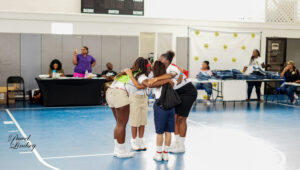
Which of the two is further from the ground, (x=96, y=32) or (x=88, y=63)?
(x=96, y=32)

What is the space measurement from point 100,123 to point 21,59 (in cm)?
477

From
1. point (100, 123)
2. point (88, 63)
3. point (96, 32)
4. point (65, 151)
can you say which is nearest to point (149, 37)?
point (96, 32)

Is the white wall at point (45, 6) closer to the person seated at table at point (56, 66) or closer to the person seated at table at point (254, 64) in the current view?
the person seated at table at point (56, 66)

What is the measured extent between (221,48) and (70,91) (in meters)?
4.87

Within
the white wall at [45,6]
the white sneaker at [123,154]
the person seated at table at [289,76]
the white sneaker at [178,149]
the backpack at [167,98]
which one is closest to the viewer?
the backpack at [167,98]

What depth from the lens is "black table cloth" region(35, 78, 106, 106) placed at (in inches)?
396

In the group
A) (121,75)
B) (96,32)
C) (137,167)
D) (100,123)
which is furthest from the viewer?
(96,32)

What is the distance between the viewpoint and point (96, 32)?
1222 cm

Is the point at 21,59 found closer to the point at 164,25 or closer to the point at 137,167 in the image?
the point at 164,25

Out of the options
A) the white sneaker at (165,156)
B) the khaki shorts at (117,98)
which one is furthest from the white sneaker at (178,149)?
the khaki shorts at (117,98)

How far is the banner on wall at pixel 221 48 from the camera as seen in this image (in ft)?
38.4

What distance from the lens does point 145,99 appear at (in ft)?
18.1

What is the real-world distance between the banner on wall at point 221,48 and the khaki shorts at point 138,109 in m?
6.19

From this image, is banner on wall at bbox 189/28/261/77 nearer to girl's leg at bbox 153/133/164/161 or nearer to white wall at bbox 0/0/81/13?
white wall at bbox 0/0/81/13
